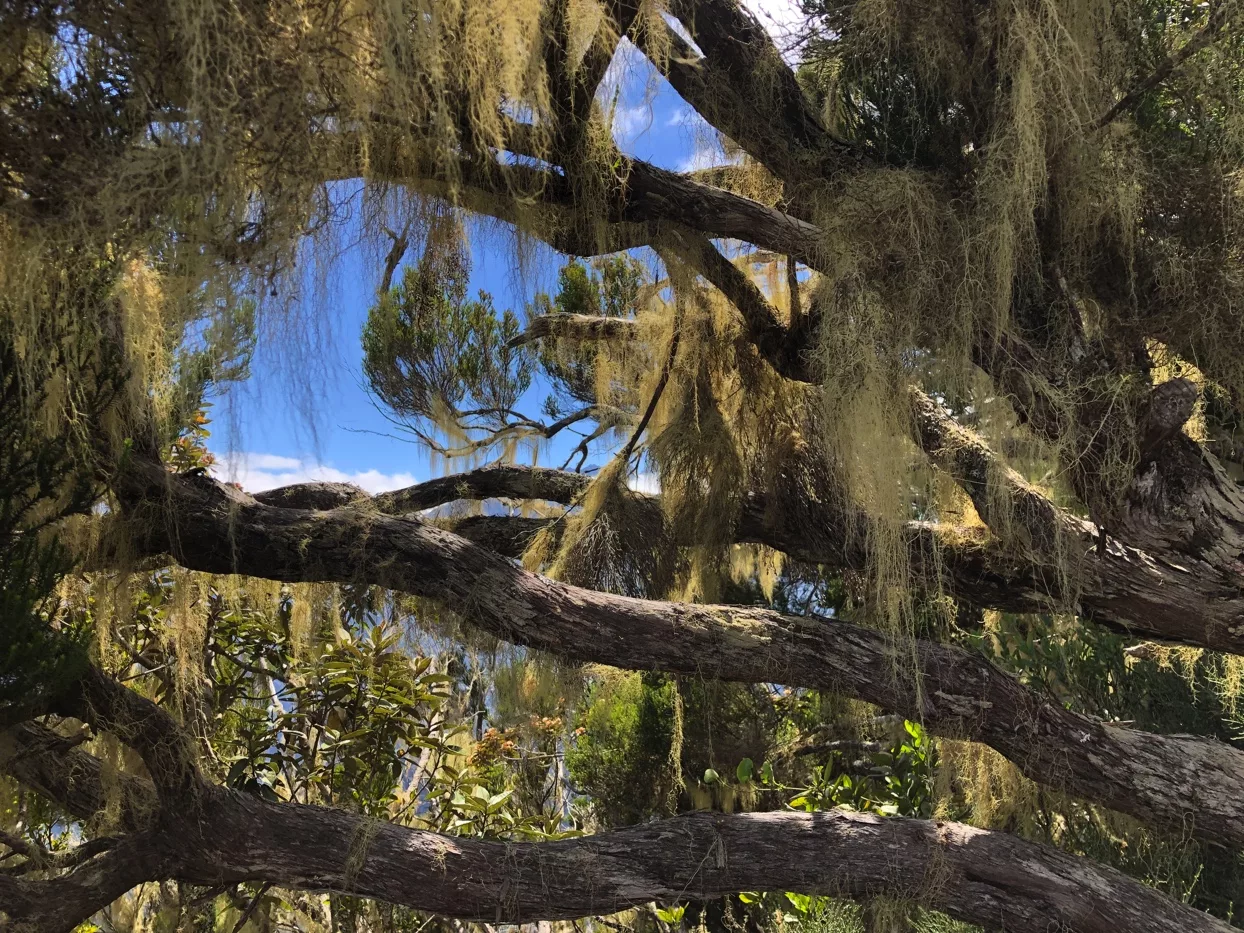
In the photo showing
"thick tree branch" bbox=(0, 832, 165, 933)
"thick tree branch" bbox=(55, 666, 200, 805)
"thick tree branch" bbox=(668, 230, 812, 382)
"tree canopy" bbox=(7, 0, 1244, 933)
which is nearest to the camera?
"tree canopy" bbox=(7, 0, 1244, 933)

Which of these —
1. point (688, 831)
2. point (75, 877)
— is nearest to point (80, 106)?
point (75, 877)

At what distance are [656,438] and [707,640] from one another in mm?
741

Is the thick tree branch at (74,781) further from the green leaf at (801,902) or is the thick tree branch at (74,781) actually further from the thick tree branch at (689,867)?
the green leaf at (801,902)

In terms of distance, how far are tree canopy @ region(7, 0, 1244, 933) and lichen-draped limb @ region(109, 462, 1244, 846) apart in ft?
0.04

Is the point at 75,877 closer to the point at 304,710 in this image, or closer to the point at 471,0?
the point at 304,710

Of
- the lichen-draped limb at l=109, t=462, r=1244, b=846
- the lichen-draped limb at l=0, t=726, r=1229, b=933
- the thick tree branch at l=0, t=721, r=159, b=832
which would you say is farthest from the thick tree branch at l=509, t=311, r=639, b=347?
the thick tree branch at l=0, t=721, r=159, b=832

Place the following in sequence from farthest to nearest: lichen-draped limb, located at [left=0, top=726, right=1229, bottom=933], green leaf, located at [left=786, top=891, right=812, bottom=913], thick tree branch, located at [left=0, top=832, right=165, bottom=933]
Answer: green leaf, located at [left=786, top=891, right=812, bottom=913]
lichen-draped limb, located at [left=0, top=726, right=1229, bottom=933]
thick tree branch, located at [left=0, top=832, right=165, bottom=933]

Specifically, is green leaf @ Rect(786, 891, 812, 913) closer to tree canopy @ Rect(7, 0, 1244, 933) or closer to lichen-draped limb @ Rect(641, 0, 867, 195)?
tree canopy @ Rect(7, 0, 1244, 933)

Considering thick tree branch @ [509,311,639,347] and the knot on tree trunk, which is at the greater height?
thick tree branch @ [509,311,639,347]

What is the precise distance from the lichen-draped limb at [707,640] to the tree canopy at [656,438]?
0.04 feet

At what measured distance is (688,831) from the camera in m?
2.34

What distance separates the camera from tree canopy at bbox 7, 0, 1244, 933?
143 cm

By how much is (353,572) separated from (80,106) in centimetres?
131

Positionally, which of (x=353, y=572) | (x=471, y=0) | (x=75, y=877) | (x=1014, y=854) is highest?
(x=471, y=0)
